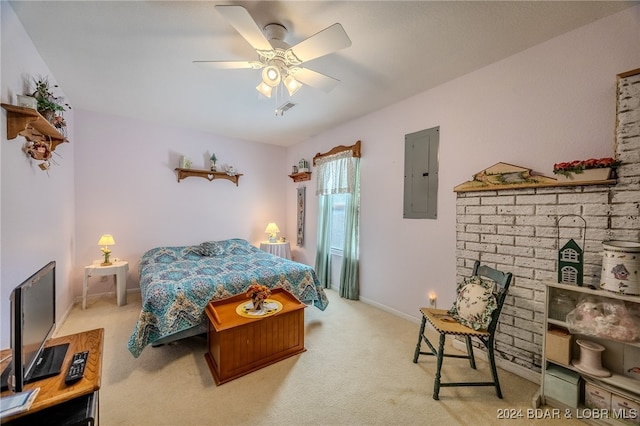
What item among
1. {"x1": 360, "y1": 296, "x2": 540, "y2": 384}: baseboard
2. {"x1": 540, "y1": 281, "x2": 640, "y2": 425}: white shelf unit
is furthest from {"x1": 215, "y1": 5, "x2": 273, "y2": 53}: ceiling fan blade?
{"x1": 360, "y1": 296, "x2": 540, "y2": 384}: baseboard

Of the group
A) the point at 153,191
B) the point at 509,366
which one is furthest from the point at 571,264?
the point at 153,191

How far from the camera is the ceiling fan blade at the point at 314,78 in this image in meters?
1.98

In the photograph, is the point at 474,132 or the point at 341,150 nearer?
the point at 474,132

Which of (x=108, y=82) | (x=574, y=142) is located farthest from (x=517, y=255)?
(x=108, y=82)

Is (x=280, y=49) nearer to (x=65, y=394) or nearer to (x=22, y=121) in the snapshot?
(x=22, y=121)

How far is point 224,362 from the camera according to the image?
6.36 feet

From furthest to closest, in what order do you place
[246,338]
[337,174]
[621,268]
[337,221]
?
[337,221] < [337,174] < [246,338] < [621,268]

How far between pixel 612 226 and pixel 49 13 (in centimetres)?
398

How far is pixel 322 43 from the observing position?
1609 millimetres

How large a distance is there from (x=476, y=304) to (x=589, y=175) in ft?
3.69

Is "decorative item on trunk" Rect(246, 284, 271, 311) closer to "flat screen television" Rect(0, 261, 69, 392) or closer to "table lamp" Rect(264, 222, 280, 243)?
"flat screen television" Rect(0, 261, 69, 392)

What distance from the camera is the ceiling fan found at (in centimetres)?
149

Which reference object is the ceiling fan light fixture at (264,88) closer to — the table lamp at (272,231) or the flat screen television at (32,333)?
the flat screen television at (32,333)

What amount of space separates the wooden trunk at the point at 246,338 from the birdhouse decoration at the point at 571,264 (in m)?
1.96
